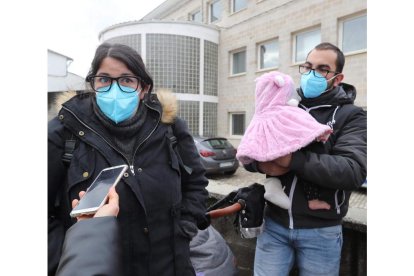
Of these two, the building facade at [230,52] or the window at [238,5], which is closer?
the building facade at [230,52]

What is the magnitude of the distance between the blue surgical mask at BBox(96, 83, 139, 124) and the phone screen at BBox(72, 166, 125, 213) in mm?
404

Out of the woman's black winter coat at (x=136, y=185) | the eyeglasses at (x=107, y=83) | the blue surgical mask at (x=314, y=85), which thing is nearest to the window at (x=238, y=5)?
the blue surgical mask at (x=314, y=85)

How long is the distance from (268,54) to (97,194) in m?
14.6

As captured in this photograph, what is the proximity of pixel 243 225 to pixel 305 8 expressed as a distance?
12.9m

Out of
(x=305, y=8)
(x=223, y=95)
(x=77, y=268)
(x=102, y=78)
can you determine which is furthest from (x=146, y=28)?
(x=77, y=268)

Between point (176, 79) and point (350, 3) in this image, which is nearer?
point (350, 3)

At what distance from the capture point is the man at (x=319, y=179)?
4.49 feet

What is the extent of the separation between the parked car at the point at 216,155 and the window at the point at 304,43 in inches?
226

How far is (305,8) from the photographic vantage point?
12406 millimetres

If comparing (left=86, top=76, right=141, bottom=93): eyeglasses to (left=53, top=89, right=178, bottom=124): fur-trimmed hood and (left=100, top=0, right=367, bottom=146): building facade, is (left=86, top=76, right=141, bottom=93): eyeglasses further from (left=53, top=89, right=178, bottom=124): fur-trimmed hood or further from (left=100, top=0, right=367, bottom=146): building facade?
(left=100, top=0, right=367, bottom=146): building facade

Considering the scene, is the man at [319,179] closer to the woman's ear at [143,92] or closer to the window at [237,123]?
the woman's ear at [143,92]

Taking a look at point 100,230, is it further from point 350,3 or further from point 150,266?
point 350,3

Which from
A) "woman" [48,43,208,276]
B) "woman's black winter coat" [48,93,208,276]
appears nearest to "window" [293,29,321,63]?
"woman" [48,43,208,276]

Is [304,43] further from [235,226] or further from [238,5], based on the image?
[235,226]
